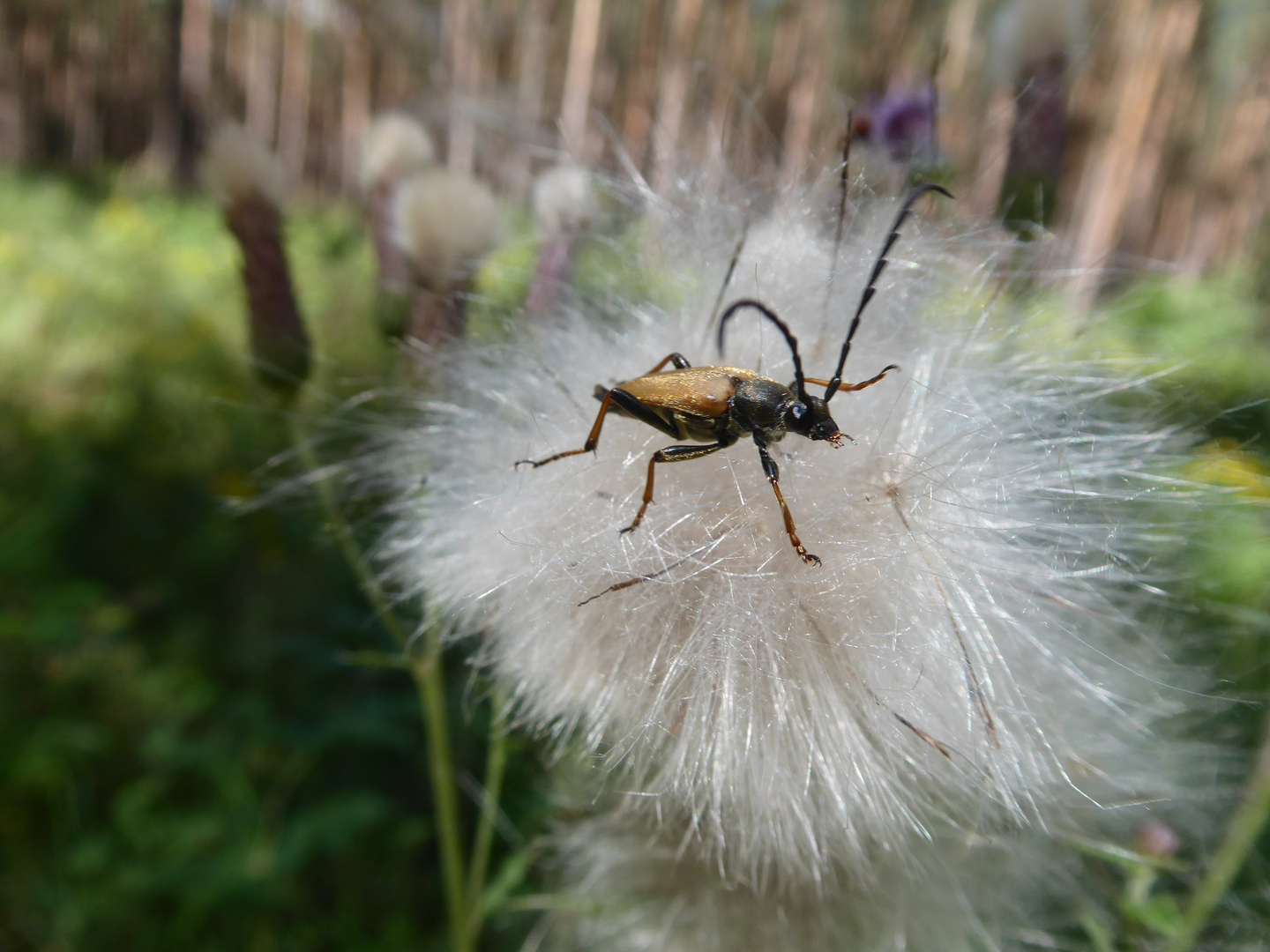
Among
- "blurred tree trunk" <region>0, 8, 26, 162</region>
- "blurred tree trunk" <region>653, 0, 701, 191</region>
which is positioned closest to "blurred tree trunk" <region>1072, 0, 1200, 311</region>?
"blurred tree trunk" <region>653, 0, 701, 191</region>

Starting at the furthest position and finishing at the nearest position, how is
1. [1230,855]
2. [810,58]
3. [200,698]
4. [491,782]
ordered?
Result: [810,58], [200,698], [491,782], [1230,855]

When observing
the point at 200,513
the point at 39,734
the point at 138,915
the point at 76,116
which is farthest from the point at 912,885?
the point at 76,116

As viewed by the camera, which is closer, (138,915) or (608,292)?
(608,292)

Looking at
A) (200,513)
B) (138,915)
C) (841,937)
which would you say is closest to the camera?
(841,937)

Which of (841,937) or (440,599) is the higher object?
(440,599)

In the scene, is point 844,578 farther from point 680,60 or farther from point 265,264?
point 680,60

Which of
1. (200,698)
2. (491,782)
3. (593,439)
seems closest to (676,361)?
(593,439)

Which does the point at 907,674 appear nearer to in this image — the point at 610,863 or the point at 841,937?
the point at 841,937

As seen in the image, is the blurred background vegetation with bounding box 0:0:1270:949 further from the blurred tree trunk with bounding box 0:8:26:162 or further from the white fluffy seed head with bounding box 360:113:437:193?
the blurred tree trunk with bounding box 0:8:26:162
